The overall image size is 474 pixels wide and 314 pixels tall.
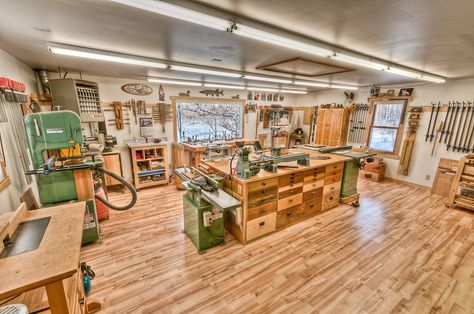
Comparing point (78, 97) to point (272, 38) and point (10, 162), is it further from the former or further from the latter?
point (272, 38)

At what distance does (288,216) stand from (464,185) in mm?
3951

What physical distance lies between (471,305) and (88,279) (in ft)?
13.3

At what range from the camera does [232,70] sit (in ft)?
12.9

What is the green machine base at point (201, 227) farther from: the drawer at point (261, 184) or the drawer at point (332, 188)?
the drawer at point (332, 188)

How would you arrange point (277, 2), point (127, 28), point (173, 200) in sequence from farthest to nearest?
point (173, 200), point (127, 28), point (277, 2)

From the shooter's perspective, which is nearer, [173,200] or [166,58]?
[166,58]

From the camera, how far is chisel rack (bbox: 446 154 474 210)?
4098 mm

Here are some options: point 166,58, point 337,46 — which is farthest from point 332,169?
point 166,58

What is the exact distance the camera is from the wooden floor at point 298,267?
212 centimetres

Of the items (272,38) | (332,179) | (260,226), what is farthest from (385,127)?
(272,38)

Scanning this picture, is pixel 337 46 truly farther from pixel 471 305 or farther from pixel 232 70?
pixel 471 305

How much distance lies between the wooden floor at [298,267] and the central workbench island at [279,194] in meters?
0.19

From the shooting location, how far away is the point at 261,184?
9.61ft

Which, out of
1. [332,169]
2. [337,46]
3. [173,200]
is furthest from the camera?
[173,200]
